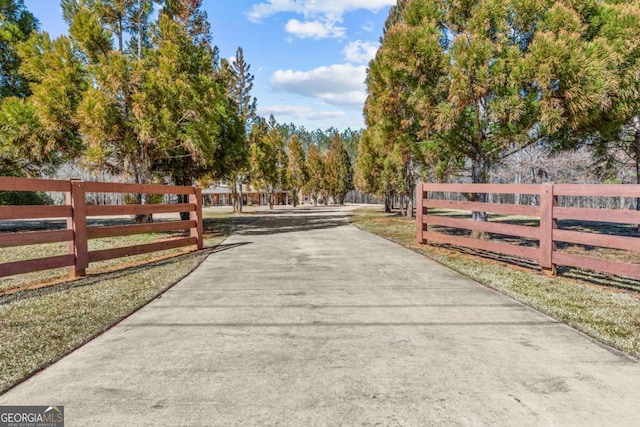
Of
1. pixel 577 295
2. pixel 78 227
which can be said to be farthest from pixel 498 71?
pixel 78 227

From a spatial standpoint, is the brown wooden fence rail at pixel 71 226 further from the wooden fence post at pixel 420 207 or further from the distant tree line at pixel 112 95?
the wooden fence post at pixel 420 207

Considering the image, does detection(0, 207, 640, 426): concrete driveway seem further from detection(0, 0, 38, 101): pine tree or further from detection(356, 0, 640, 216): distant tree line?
detection(0, 0, 38, 101): pine tree

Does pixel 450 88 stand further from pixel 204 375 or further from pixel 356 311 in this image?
pixel 204 375

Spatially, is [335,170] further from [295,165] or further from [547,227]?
[547,227]

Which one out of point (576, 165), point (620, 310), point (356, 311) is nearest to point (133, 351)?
point (356, 311)

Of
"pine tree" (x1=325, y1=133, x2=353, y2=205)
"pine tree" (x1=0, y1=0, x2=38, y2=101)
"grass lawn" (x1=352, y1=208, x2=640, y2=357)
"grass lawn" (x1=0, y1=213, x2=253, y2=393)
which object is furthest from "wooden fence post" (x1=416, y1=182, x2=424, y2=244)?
"pine tree" (x1=325, y1=133, x2=353, y2=205)

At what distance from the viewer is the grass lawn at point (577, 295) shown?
3.54 meters

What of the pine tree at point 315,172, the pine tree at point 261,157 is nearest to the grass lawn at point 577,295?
the pine tree at point 261,157

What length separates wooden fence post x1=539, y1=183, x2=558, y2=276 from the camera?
5875 mm

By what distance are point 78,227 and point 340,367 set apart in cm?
515

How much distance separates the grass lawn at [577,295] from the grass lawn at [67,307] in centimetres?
463

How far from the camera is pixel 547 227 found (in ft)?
19.4

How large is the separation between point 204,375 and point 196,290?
2538mm

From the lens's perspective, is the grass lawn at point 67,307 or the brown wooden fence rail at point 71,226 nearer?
the grass lawn at point 67,307
